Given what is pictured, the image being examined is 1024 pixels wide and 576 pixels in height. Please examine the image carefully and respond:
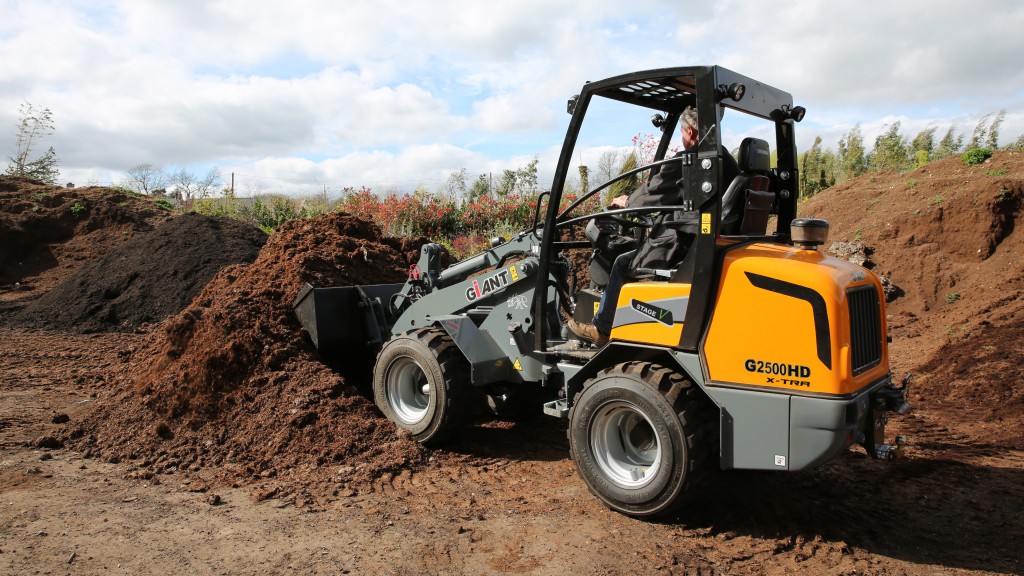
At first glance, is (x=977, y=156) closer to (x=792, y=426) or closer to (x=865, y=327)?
(x=865, y=327)

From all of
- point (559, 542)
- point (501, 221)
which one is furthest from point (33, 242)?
point (559, 542)

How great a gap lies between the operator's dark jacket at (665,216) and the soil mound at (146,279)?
10587 millimetres

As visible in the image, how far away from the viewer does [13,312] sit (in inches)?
535

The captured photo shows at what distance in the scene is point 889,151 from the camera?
1773 cm

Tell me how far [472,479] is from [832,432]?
2578mm

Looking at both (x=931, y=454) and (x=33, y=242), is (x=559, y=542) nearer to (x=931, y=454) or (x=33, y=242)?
(x=931, y=454)

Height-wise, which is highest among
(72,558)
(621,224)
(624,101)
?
(624,101)

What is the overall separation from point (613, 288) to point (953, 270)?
9054 millimetres

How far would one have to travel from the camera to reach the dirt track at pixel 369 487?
3969mm

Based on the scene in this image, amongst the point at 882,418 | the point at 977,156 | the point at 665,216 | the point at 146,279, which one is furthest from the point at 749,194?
the point at 146,279

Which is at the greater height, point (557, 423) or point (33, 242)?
point (33, 242)

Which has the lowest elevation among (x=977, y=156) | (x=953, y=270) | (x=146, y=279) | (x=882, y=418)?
(x=882, y=418)

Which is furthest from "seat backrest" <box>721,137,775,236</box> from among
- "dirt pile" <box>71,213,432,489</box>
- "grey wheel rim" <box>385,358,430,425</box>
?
"dirt pile" <box>71,213,432,489</box>

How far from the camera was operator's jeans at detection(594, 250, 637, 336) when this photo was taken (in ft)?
15.4
